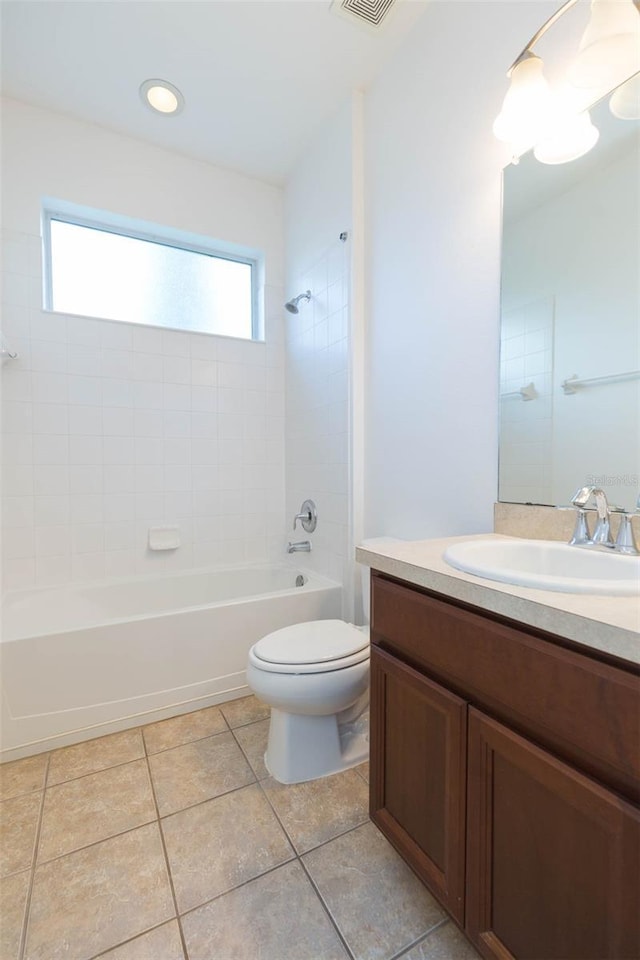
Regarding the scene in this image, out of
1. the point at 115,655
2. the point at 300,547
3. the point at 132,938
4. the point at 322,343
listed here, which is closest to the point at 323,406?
the point at 322,343

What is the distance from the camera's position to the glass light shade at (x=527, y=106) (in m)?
1.05

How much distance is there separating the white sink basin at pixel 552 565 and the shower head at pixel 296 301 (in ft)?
6.02

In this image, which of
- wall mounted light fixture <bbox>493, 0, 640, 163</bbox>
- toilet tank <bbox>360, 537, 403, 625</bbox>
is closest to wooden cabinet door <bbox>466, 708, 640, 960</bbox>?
toilet tank <bbox>360, 537, 403, 625</bbox>

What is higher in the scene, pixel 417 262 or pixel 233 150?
pixel 233 150

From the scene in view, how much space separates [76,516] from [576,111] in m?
2.54

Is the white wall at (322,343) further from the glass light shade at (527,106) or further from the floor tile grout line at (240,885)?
the floor tile grout line at (240,885)

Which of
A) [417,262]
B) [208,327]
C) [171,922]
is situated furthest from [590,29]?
[171,922]

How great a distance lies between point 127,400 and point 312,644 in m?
1.69

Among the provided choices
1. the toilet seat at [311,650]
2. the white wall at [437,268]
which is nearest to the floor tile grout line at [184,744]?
the toilet seat at [311,650]

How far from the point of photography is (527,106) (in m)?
1.08

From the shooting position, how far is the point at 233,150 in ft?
7.54

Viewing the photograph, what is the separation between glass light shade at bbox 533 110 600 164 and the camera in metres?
1.06

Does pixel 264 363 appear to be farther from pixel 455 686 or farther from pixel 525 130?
pixel 455 686

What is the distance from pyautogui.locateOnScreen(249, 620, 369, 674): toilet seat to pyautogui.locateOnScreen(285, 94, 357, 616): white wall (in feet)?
1.92
